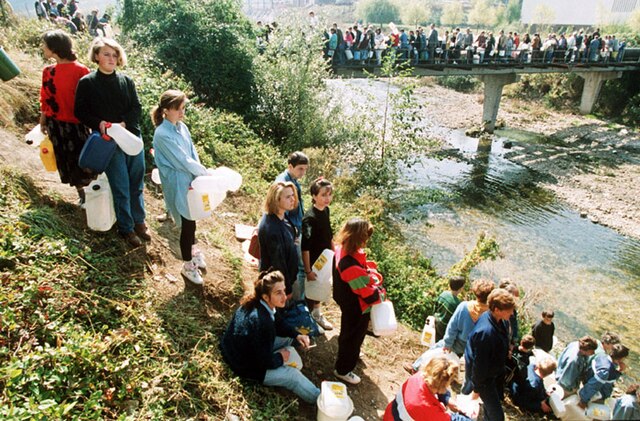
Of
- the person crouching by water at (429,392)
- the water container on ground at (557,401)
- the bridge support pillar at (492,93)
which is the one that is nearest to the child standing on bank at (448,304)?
the water container on ground at (557,401)

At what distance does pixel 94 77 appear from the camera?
373 cm

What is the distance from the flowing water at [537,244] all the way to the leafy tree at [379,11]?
80964mm

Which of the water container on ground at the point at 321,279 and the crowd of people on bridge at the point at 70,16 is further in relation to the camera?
the crowd of people on bridge at the point at 70,16

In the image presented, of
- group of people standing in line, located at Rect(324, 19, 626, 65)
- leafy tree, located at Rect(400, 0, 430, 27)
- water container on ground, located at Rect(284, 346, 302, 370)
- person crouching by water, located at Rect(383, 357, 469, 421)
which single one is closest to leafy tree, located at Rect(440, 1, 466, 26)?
leafy tree, located at Rect(400, 0, 430, 27)

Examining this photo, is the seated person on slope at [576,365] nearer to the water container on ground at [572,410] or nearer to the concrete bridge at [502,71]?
the water container on ground at [572,410]

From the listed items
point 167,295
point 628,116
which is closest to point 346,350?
point 167,295

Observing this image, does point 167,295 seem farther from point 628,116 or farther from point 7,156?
point 628,116

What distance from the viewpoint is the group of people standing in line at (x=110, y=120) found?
3709 millimetres

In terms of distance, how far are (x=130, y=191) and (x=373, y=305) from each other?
2.79 m

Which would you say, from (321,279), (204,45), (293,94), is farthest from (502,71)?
(321,279)

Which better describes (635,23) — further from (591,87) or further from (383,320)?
(383,320)

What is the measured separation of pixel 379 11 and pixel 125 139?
9777cm

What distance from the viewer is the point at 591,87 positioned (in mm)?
28031

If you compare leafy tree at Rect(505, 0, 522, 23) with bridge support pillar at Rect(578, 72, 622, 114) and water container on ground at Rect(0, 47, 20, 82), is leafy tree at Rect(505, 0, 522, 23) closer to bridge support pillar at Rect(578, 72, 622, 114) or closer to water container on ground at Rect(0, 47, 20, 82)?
bridge support pillar at Rect(578, 72, 622, 114)
